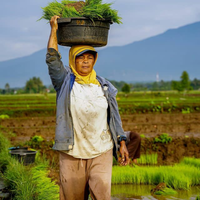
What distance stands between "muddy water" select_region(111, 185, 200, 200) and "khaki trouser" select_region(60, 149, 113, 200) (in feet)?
8.96

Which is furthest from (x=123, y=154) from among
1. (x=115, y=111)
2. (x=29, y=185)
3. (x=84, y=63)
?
(x=29, y=185)

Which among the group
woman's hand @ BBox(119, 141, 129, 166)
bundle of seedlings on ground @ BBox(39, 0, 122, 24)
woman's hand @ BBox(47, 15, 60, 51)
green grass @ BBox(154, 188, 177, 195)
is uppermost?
bundle of seedlings on ground @ BBox(39, 0, 122, 24)

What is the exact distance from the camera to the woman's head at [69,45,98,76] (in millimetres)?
3236

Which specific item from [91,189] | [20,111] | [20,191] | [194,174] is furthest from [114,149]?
[20,111]

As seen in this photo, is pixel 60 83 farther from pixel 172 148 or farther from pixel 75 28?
pixel 172 148

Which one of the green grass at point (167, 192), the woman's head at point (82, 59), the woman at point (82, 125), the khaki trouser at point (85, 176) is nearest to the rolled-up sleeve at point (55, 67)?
the woman at point (82, 125)

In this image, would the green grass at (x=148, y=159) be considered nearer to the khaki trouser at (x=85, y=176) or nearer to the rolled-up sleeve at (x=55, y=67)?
the khaki trouser at (x=85, y=176)

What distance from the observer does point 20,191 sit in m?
4.47

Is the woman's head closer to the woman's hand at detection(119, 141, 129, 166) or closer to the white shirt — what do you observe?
the white shirt

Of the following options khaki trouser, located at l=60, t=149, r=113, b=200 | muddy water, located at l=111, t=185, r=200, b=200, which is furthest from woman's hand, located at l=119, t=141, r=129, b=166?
muddy water, located at l=111, t=185, r=200, b=200

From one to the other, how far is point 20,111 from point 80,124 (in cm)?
1715

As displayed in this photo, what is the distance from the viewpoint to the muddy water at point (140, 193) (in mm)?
5891

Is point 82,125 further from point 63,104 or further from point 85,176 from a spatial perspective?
point 85,176

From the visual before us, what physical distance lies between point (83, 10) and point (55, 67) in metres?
0.56
